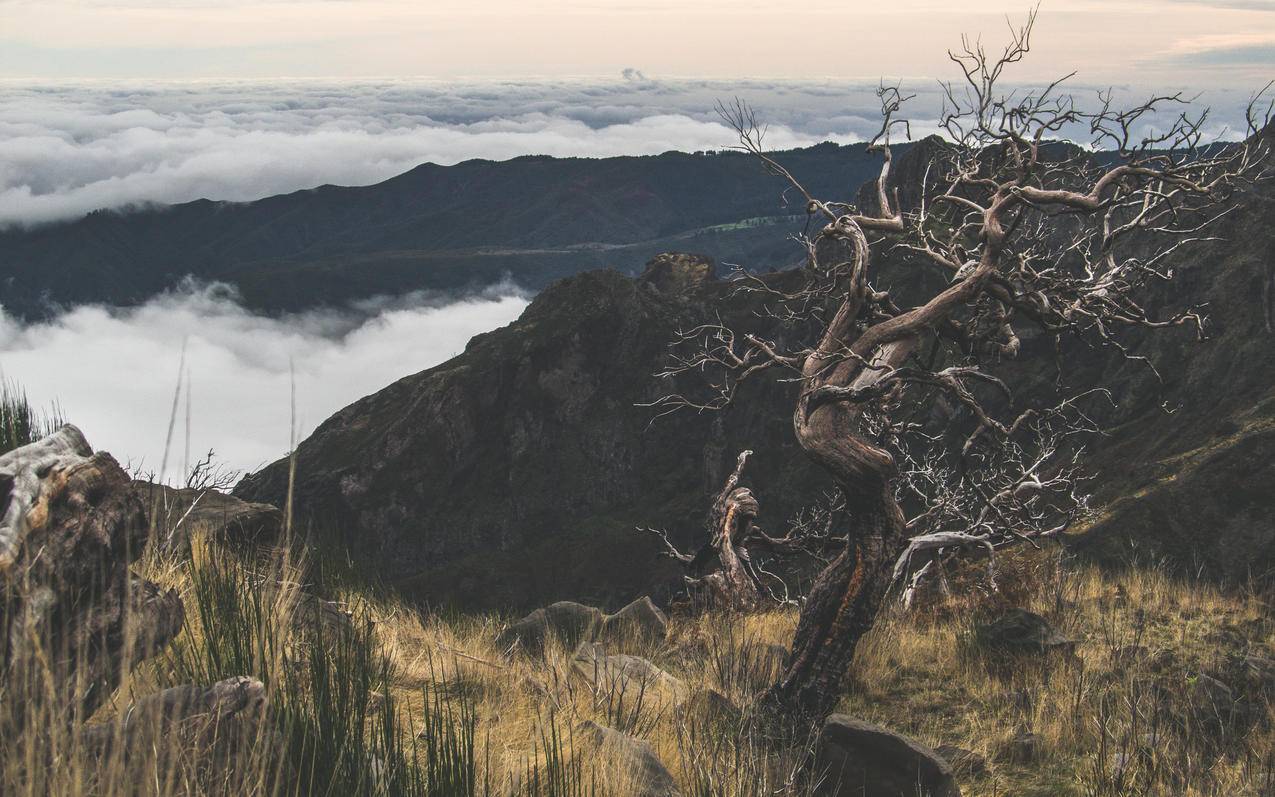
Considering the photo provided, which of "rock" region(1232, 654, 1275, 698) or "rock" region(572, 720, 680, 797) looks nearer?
"rock" region(572, 720, 680, 797)

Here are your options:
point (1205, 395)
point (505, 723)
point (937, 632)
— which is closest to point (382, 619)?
point (505, 723)

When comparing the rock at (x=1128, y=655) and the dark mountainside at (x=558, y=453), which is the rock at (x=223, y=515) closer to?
the rock at (x=1128, y=655)

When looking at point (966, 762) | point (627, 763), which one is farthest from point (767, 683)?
point (627, 763)

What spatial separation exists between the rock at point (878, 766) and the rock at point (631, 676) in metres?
1.26

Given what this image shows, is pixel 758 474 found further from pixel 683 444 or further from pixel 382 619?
pixel 382 619

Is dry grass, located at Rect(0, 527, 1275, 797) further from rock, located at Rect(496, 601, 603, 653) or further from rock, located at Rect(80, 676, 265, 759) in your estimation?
rock, located at Rect(496, 601, 603, 653)

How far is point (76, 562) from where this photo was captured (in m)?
3.88

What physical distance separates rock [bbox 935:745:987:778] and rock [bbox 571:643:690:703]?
6.52ft

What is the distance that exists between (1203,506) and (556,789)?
162 feet

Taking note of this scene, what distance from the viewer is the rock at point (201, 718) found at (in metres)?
3.10

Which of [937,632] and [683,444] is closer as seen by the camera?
[937,632]

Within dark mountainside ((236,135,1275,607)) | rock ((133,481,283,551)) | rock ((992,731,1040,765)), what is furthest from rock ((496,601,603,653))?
dark mountainside ((236,135,1275,607))

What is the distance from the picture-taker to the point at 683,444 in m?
172

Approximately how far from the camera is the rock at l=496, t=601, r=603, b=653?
32.0 feet
